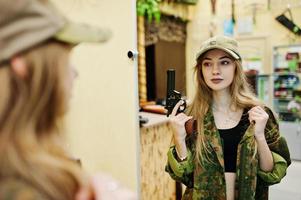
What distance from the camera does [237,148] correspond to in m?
1.29

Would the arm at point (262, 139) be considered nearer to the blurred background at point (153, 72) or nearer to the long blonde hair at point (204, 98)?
the long blonde hair at point (204, 98)

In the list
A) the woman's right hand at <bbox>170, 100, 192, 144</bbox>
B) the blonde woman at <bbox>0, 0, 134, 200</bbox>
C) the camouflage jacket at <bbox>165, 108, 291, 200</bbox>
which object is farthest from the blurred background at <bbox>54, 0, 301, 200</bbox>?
the blonde woman at <bbox>0, 0, 134, 200</bbox>

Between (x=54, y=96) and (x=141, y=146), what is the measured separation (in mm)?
1594

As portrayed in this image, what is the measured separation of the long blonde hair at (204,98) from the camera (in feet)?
4.33

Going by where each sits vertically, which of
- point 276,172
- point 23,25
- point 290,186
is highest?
point 23,25

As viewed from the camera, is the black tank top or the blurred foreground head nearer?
the blurred foreground head

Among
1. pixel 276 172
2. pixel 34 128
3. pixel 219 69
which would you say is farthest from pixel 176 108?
pixel 34 128

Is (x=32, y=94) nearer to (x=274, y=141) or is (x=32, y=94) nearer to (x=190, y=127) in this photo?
(x=190, y=127)

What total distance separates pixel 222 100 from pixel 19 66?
1083 millimetres

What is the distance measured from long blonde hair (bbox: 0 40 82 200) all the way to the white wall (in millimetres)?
1173

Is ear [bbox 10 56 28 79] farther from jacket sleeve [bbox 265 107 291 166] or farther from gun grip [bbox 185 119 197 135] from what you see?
jacket sleeve [bbox 265 107 291 166]

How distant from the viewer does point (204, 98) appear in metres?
1.41

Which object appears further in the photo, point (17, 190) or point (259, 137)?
point (259, 137)

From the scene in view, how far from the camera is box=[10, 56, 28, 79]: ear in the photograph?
17.7 inches
